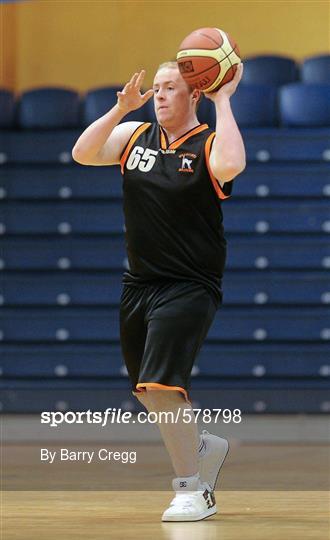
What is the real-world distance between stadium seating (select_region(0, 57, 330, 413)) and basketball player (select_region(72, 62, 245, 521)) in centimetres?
381

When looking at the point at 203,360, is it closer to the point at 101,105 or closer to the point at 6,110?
the point at 101,105

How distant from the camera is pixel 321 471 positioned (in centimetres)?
560

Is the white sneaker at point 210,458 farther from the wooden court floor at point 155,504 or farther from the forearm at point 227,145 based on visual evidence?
the forearm at point 227,145

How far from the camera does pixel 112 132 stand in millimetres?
3908

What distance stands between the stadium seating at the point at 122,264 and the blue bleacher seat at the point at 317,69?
245 millimetres

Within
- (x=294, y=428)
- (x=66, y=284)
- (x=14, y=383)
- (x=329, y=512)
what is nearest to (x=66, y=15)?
(x=66, y=284)

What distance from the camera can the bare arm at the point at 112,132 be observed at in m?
3.72

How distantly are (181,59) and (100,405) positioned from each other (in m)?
4.32

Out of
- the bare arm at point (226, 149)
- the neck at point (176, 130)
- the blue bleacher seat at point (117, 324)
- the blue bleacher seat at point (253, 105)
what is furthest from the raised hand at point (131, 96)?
the blue bleacher seat at point (253, 105)

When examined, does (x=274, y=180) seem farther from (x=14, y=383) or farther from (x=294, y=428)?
(x=14, y=383)

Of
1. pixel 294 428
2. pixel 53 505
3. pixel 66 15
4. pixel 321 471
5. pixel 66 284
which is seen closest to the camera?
pixel 53 505

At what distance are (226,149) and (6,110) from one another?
475 cm

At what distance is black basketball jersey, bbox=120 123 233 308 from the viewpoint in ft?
12.2

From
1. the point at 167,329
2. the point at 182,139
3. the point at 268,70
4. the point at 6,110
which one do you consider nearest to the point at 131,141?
the point at 182,139
